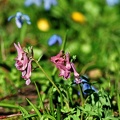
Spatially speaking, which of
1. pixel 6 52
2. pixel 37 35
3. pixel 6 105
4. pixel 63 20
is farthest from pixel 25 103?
pixel 63 20

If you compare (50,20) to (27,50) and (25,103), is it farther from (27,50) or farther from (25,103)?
(27,50)

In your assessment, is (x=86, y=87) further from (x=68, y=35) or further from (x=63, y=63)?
(x=68, y=35)

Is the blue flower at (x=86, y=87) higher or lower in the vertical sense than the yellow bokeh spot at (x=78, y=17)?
lower

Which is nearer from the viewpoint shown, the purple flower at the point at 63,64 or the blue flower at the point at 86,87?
the purple flower at the point at 63,64

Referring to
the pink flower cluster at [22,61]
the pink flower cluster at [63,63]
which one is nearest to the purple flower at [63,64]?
the pink flower cluster at [63,63]

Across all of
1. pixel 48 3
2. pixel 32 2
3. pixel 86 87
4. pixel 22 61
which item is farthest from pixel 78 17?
pixel 22 61

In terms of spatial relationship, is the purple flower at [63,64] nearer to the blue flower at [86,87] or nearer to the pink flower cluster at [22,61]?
the pink flower cluster at [22,61]

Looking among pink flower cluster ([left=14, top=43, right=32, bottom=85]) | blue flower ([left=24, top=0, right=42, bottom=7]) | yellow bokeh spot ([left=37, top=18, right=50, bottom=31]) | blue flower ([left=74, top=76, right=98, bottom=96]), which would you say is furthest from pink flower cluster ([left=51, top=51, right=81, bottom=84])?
blue flower ([left=24, top=0, right=42, bottom=7])

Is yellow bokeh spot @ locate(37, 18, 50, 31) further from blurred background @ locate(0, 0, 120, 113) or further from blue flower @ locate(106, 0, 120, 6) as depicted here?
blue flower @ locate(106, 0, 120, 6)
